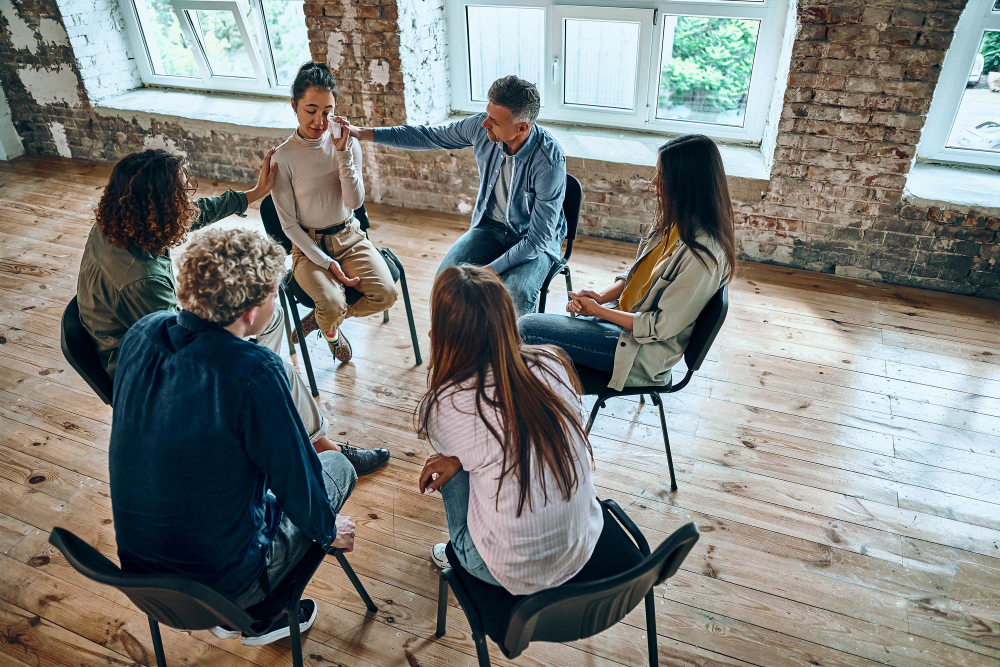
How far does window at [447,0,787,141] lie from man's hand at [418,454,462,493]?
3.27 m

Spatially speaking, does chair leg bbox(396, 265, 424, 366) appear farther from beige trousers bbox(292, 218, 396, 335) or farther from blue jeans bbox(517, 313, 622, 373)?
blue jeans bbox(517, 313, 622, 373)

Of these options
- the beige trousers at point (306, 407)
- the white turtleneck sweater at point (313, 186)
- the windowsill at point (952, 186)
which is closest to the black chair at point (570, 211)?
the white turtleneck sweater at point (313, 186)

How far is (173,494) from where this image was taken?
4.73ft

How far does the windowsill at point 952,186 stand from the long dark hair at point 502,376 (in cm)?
305

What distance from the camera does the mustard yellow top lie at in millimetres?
2381

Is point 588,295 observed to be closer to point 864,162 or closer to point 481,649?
point 481,649

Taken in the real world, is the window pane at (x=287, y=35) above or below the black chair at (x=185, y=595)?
above

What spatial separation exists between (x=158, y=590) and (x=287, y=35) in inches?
183

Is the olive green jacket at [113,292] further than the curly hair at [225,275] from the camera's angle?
Yes

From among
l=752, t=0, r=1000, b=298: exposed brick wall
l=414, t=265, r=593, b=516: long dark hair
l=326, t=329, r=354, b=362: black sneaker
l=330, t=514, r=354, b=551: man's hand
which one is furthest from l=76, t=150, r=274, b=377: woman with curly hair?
l=752, t=0, r=1000, b=298: exposed brick wall

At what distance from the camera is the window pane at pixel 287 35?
4.89m

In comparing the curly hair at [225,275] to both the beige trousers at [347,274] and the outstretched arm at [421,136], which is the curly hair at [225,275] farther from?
the outstretched arm at [421,136]

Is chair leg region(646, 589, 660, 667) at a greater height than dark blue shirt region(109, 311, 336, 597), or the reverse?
dark blue shirt region(109, 311, 336, 597)

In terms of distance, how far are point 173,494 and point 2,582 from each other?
4.36 ft
